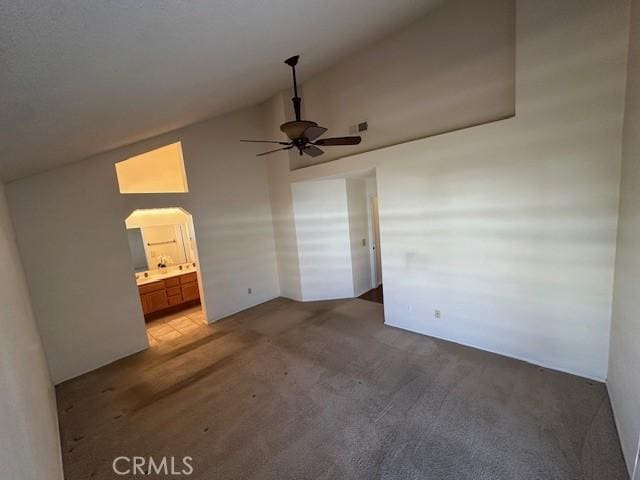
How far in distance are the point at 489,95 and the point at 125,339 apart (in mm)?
6075

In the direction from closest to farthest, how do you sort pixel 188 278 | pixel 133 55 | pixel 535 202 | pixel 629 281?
pixel 133 55 → pixel 629 281 → pixel 535 202 → pixel 188 278

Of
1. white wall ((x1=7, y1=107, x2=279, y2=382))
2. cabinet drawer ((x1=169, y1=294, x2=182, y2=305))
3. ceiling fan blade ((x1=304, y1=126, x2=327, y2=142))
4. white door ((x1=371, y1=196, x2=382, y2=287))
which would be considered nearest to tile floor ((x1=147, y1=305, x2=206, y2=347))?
cabinet drawer ((x1=169, y1=294, x2=182, y2=305))

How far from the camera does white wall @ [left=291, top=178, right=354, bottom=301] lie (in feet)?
18.2

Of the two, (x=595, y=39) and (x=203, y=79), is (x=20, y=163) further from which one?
(x=595, y=39)

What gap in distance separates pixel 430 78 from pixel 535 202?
209cm

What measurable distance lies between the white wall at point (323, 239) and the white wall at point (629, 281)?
383 cm

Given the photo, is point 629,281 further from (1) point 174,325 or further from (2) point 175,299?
(2) point 175,299

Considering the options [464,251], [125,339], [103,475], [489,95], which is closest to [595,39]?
[489,95]

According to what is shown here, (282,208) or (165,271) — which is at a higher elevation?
(282,208)

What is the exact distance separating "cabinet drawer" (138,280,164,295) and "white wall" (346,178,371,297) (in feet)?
13.4

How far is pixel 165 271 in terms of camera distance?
621 cm

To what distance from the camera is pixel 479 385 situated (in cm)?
294

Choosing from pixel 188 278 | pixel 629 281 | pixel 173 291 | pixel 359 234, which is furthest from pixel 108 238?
pixel 629 281

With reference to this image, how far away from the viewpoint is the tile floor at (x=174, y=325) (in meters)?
4.80
